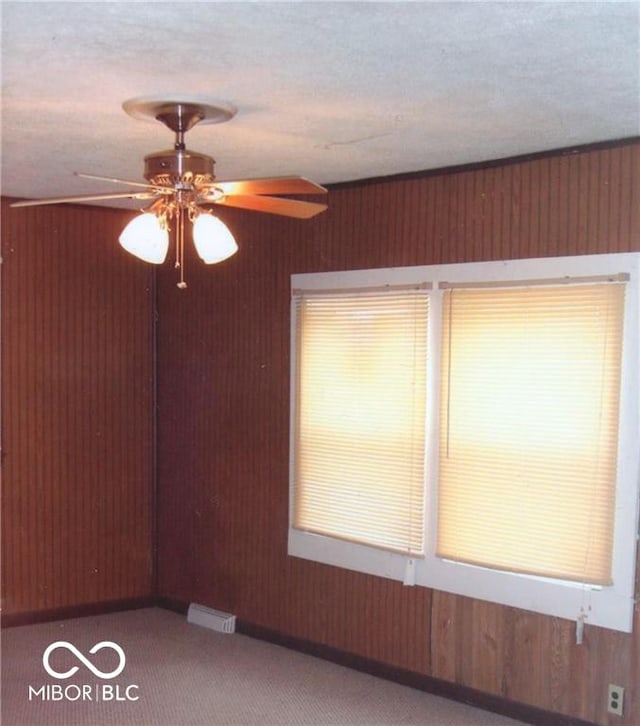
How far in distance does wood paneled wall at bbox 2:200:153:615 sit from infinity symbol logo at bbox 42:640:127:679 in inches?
18.1

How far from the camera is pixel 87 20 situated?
82.7 inches

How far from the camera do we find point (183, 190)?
8.79ft

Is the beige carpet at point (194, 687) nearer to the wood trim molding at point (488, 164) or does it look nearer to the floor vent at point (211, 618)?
the floor vent at point (211, 618)

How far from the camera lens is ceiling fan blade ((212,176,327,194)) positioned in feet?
8.28

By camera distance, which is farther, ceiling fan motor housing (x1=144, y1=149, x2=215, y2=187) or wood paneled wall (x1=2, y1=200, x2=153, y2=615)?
wood paneled wall (x1=2, y1=200, x2=153, y2=615)

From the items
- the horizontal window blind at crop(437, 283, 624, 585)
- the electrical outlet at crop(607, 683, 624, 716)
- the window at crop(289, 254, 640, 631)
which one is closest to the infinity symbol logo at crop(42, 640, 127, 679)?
the window at crop(289, 254, 640, 631)

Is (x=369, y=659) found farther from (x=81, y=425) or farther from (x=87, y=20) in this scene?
(x=87, y=20)

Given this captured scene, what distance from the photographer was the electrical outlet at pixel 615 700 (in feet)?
10.9

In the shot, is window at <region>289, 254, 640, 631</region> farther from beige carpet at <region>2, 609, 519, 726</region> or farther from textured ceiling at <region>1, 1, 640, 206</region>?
textured ceiling at <region>1, 1, 640, 206</region>

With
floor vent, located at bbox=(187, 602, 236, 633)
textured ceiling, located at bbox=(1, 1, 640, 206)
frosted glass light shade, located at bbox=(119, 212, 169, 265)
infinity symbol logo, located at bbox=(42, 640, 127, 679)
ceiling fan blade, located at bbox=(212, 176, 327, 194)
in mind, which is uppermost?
textured ceiling, located at bbox=(1, 1, 640, 206)

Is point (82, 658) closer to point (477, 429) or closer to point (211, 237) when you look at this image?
point (477, 429)

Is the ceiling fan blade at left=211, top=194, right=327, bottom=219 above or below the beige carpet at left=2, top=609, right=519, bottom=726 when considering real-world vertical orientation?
above

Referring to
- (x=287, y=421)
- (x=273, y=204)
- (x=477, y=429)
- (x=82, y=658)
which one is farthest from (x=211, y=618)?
(x=273, y=204)

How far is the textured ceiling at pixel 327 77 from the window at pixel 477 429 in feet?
2.17
